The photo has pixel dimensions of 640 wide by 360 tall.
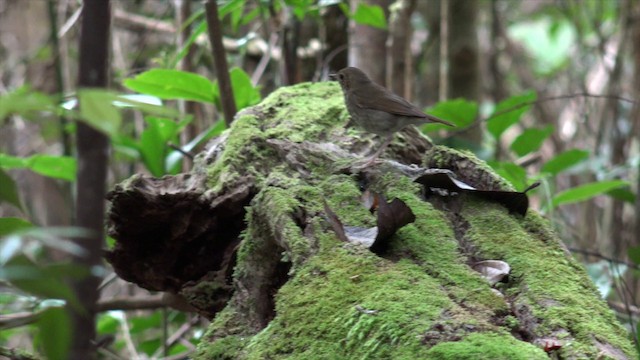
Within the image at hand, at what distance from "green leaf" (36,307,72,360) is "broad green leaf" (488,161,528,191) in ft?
10.3

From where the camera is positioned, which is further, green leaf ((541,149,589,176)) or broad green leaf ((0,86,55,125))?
green leaf ((541,149,589,176))

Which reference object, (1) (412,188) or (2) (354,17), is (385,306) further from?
(2) (354,17)

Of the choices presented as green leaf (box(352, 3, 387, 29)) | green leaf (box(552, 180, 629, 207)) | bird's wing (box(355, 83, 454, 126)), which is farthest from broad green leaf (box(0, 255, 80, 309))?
green leaf (box(552, 180, 629, 207))

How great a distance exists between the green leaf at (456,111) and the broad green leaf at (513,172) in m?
0.54

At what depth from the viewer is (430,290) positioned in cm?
197

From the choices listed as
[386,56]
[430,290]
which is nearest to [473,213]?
[430,290]

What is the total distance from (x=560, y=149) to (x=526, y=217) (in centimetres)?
537

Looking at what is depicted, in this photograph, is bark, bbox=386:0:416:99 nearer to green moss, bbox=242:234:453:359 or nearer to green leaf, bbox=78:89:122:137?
green moss, bbox=242:234:453:359

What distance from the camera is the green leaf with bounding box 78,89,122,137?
85 cm

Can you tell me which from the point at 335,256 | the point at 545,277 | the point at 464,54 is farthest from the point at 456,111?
the point at 335,256

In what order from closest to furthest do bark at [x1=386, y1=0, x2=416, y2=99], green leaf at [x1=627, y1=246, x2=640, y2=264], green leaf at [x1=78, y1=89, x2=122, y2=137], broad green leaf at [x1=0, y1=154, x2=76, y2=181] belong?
green leaf at [x1=78, y1=89, x2=122, y2=137] < green leaf at [x1=627, y1=246, x2=640, y2=264] < broad green leaf at [x1=0, y1=154, x2=76, y2=181] < bark at [x1=386, y1=0, x2=416, y2=99]

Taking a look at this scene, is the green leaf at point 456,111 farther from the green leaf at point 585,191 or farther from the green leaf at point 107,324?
the green leaf at point 107,324

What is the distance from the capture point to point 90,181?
2.98 ft

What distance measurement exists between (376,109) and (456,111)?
173 cm
